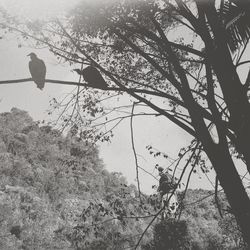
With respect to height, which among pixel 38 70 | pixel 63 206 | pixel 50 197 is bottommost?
pixel 38 70

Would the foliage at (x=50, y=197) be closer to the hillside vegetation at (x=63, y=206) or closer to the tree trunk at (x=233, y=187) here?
the hillside vegetation at (x=63, y=206)

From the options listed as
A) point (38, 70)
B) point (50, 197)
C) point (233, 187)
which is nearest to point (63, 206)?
point (50, 197)

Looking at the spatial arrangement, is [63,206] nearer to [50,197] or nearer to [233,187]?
[50,197]

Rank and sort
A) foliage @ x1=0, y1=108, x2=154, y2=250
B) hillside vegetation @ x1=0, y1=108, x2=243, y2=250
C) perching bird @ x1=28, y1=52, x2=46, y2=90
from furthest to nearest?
foliage @ x1=0, y1=108, x2=154, y2=250
hillside vegetation @ x1=0, y1=108, x2=243, y2=250
perching bird @ x1=28, y1=52, x2=46, y2=90

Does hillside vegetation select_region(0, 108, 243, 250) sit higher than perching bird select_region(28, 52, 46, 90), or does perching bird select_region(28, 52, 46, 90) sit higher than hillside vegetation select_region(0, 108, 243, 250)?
hillside vegetation select_region(0, 108, 243, 250)

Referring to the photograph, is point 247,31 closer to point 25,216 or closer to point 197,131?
point 197,131

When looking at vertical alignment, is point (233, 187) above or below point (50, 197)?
below

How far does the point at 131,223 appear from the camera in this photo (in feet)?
93.2

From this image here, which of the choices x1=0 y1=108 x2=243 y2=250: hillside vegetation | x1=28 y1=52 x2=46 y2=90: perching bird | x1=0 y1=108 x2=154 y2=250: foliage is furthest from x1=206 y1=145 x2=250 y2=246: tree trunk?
x1=0 y1=108 x2=154 y2=250: foliage

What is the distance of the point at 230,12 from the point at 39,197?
24466 mm

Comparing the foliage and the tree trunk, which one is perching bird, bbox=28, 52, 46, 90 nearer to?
the tree trunk

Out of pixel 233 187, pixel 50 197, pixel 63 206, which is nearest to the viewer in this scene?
pixel 233 187

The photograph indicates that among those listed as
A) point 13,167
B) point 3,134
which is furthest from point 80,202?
point 3,134

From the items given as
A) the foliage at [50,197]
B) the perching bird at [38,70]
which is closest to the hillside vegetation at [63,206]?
the foliage at [50,197]
